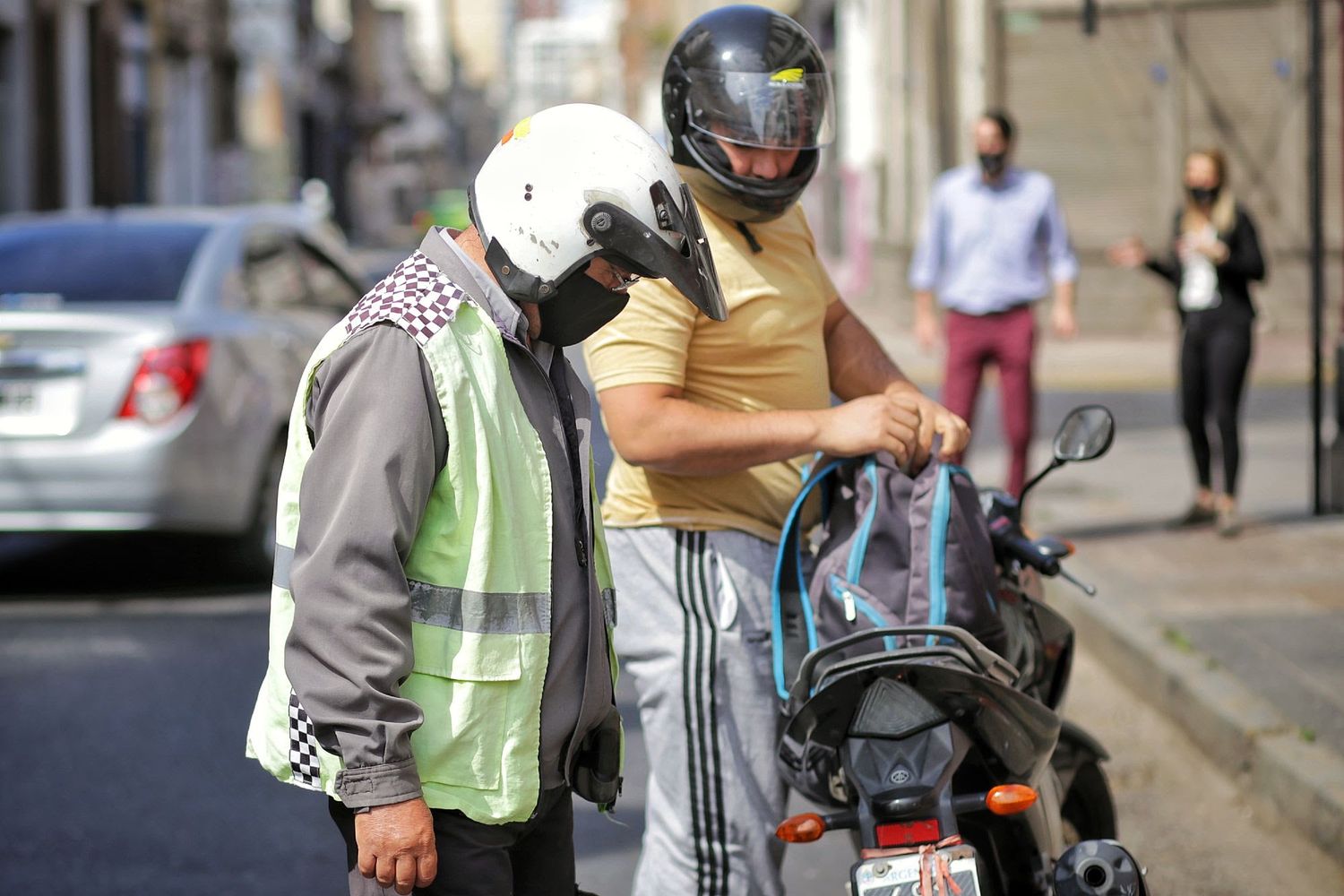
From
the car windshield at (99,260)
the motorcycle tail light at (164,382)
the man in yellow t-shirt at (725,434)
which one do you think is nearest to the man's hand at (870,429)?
the man in yellow t-shirt at (725,434)

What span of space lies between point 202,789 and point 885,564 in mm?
3011

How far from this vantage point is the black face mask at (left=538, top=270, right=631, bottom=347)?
8.15ft

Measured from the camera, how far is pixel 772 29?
10.5 feet

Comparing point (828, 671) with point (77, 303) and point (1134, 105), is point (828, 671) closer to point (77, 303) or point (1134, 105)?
point (77, 303)

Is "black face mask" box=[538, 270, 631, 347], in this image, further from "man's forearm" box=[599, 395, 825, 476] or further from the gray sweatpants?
the gray sweatpants

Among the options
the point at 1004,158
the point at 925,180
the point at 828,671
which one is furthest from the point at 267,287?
the point at 925,180

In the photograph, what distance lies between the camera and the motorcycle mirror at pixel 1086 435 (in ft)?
11.1

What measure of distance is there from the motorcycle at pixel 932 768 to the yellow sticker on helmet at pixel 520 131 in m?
0.94

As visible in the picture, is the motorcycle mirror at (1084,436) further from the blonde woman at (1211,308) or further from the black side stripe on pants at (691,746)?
the blonde woman at (1211,308)

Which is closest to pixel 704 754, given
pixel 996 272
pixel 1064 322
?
pixel 996 272

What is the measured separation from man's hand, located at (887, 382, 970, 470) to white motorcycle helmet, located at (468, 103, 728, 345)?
2.37 ft

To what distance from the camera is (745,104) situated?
123 inches

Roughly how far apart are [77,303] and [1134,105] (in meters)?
15.0

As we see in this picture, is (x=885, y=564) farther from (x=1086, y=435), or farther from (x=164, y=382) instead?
(x=164, y=382)
